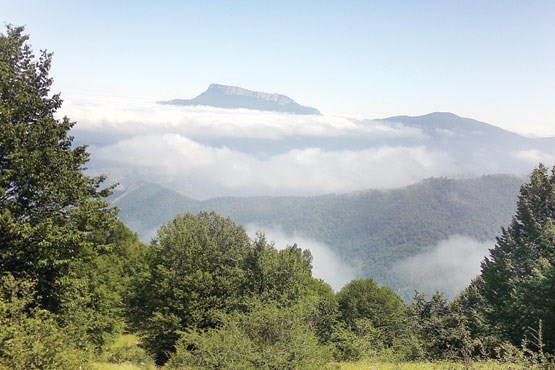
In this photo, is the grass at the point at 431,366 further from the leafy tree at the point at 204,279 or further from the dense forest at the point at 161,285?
the leafy tree at the point at 204,279

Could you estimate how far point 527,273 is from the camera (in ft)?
111

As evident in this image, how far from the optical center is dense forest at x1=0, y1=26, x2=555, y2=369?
45.3 ft

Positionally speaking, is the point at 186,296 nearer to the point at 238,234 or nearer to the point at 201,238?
the point at 201,238

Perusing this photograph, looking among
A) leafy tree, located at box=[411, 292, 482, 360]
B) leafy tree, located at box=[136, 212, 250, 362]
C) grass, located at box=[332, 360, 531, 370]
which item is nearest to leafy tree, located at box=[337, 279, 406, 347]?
leafy tree, located at box=[411, 292, 482, 360]

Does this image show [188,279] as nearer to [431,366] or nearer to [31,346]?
[31,346]

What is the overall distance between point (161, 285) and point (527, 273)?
32.9m

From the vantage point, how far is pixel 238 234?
33156mm

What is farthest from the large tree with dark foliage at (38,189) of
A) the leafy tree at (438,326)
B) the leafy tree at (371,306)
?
the leafy tree at (371,306)

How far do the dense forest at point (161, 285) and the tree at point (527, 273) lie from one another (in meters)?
0.14

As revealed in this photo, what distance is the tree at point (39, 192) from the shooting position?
55.3ft

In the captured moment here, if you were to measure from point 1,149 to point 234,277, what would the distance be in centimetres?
1828

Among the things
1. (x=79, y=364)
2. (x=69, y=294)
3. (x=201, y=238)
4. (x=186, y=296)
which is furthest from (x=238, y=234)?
(x=79, y=364)

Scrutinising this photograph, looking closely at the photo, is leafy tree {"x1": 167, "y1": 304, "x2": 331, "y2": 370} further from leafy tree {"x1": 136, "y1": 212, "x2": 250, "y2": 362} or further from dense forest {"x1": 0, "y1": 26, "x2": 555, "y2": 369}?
leafy tree {"x1": 136, "y1": 212, "x2": 250, "y2": 362}

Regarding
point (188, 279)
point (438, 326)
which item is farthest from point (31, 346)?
point (438, 326)
